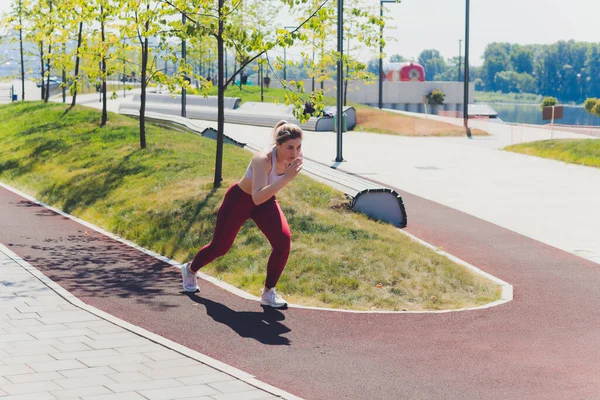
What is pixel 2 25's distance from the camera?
33.9 meters

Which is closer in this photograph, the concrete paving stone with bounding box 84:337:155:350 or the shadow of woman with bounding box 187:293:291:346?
the concrete paving stone with bounding box 84:337:155:350

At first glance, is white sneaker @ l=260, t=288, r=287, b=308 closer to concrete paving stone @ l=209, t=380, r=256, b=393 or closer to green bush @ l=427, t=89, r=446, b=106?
concrete paving stone @ l=209, t=380, r=256, b=393

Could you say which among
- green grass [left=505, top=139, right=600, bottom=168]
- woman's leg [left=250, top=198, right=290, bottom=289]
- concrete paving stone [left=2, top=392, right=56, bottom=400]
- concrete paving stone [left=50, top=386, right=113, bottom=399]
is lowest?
concrete paving stone [left=50, top=386, right=113, bottom=399]

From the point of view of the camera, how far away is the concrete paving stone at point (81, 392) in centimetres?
586

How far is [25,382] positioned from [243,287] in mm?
3769

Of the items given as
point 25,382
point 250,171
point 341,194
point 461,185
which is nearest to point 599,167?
point 461,185

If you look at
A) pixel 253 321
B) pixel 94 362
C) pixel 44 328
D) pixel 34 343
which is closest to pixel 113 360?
pixel 94 362

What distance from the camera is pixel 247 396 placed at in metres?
5.96

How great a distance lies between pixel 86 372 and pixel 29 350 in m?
0.77

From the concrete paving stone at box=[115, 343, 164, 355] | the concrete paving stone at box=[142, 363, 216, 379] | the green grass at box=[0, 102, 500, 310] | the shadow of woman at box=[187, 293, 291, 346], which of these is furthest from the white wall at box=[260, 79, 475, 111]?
the concrete paving stone at box=[142, 363, 216, 379]

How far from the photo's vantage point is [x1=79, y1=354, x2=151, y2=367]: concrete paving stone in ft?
21.7

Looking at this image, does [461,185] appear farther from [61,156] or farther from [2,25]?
[2,25]

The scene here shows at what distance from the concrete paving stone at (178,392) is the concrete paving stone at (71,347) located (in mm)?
1206

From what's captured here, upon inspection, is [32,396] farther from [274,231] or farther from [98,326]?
[274,231]
